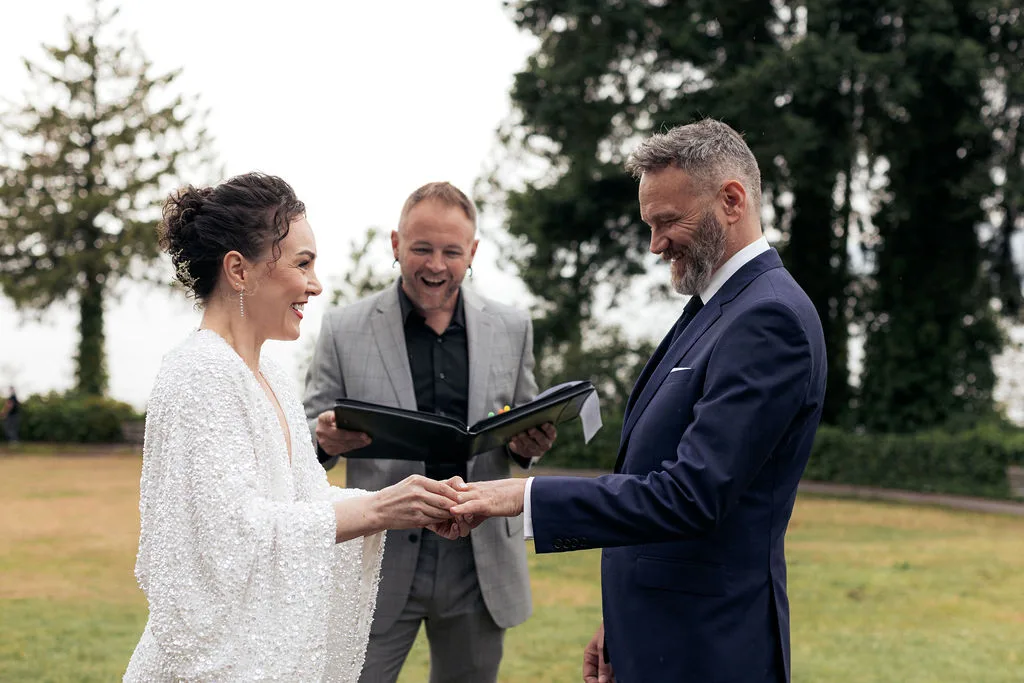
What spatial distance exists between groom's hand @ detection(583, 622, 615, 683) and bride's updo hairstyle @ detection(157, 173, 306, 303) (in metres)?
1.55

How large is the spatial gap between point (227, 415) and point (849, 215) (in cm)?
2494

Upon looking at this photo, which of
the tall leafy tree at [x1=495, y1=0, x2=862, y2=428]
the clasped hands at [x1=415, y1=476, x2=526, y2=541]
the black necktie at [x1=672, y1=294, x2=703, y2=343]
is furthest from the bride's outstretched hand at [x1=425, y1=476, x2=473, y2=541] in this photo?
the tall leafy tree at [x1=495, y1=0, x2=862, y2=428]

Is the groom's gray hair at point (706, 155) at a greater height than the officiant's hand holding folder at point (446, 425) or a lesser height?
greater

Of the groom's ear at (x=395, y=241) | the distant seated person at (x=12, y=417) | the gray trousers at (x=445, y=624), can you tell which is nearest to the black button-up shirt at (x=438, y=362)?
the groom's ear at (x=395, y=241)

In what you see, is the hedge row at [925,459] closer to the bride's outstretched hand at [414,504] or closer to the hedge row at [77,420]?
the hedge row at [77,420]

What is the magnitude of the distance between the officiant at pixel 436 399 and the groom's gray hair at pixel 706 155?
1301mm

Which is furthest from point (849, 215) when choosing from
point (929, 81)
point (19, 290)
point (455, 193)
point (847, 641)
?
point (19, 290)

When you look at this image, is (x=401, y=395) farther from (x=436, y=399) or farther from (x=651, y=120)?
(x=651, y=120)

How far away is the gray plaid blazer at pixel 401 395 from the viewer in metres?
4.14

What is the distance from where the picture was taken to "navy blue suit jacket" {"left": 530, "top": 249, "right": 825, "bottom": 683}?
2.70 m

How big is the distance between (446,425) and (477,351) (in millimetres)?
847

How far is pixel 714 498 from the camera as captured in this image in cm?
268

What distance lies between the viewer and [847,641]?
30.0 ft

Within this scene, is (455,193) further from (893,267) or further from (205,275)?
(893,267)
